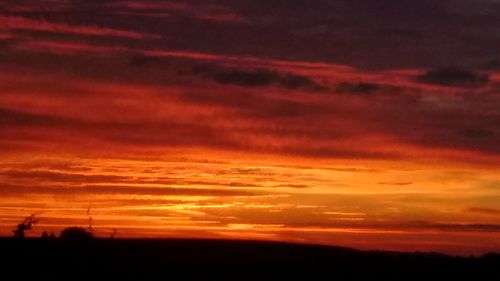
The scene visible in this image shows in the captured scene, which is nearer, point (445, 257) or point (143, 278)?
point (143, 278)

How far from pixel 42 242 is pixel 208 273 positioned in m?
9.73

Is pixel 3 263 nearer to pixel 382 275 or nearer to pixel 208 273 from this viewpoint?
pixel 208 273

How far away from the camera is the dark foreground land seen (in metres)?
46.5

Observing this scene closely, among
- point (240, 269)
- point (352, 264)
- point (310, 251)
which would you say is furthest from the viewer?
point (310, 251)

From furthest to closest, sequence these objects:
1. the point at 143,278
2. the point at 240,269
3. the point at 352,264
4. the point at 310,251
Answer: the point at 310,251
the point at 352,264
the point at 240,269
the point at 143,278

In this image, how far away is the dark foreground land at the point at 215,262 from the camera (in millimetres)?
46503

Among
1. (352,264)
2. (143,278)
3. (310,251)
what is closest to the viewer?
(143,278)

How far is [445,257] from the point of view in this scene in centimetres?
5762

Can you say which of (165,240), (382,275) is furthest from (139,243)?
(382,275)

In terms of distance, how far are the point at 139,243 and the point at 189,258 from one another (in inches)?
201

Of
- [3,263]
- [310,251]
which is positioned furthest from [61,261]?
[310,251]

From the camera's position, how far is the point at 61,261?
47406 millimetres

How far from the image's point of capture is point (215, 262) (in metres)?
51.4

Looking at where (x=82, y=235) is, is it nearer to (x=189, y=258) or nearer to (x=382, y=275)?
(x=189, y=258)
